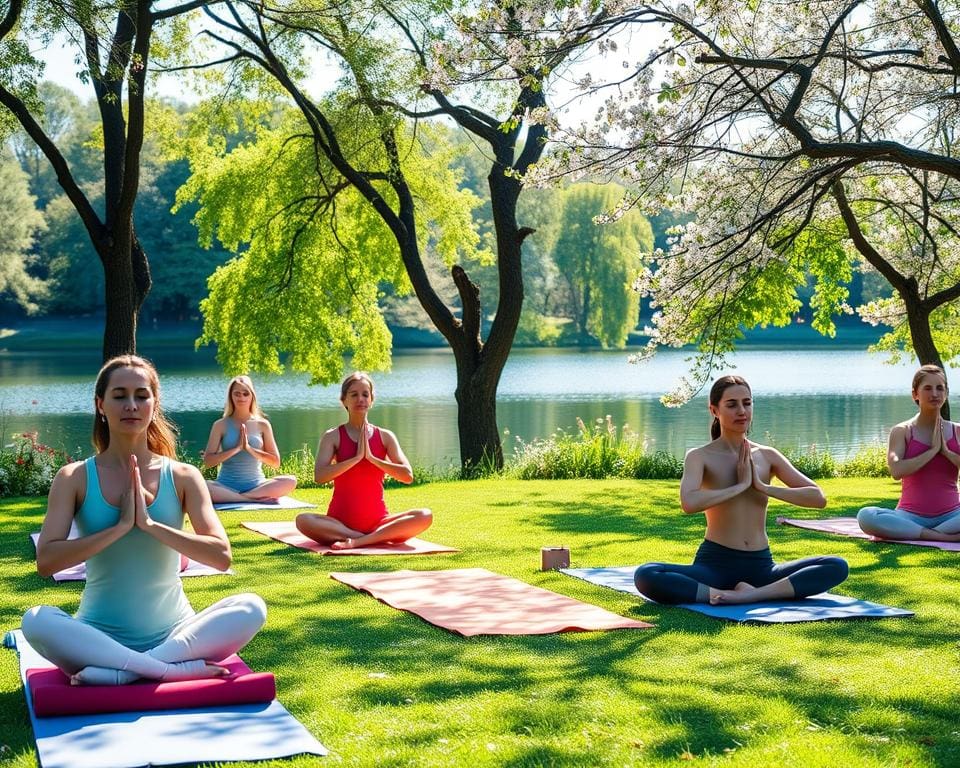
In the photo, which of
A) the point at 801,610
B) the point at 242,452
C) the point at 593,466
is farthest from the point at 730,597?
the point at 593,466

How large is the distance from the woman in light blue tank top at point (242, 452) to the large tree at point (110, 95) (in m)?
1.94

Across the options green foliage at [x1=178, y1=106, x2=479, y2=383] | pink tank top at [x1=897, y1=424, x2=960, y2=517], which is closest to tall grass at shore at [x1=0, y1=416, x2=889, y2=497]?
green foliage at [x1=178, y1=106, x2=479, y2=383]

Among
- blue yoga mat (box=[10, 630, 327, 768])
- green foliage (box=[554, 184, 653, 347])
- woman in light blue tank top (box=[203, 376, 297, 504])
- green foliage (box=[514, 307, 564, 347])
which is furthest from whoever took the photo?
green foliage (box=[514, 307, 564, 347])

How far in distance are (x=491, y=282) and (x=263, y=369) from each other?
120 feet

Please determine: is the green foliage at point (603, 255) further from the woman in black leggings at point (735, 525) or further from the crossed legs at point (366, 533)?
the woman in black leggings at point (735, 525)

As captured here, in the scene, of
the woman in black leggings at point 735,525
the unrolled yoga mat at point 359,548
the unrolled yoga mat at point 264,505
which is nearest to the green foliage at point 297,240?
the unrolled yoga mat at point 264,505

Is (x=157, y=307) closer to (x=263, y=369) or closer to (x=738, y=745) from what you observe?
(x=263, y=369)

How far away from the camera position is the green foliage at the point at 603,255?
49.3 meters

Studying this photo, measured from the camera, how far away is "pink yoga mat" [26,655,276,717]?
14.7ft

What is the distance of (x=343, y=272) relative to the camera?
60.6 feet

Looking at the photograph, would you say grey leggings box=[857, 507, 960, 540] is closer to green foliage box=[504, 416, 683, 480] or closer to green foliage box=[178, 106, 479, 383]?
green foliage box=[504, 416, 683, 480]

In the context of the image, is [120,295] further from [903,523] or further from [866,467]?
[866,467]

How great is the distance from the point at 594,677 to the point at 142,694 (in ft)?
6.03

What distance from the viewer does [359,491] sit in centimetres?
946
